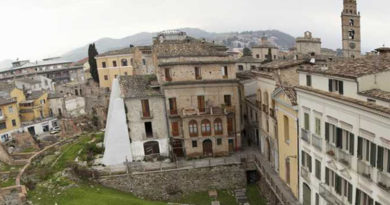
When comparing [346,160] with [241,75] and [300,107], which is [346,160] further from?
[241,75]

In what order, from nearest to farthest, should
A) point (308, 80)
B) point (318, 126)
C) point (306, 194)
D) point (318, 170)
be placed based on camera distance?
point (318, 126), point (318, 170), point (308, 80), point (306, 194)

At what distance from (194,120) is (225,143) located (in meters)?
5.07

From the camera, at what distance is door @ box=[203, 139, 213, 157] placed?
37906 millimetres

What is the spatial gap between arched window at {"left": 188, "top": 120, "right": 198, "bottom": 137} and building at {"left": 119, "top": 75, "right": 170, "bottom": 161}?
345 cm

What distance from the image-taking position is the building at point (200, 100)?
36875 millimetres

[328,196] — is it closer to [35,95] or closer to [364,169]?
[364,169]

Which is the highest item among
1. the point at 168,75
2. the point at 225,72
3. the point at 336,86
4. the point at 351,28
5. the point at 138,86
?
the point at 351,28

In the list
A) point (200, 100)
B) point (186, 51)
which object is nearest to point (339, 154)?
point (200, 100)

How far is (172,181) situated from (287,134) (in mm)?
14668

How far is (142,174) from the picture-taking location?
34375mm

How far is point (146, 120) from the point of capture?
37.9 m

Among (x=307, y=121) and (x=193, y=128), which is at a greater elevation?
(x=307, y=121)

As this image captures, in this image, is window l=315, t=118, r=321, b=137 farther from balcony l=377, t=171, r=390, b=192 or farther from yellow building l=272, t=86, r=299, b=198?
balcony l=377, t=171, r=390, b=192

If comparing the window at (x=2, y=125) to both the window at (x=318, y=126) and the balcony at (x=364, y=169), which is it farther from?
the balcony at (x=364, y=169)
